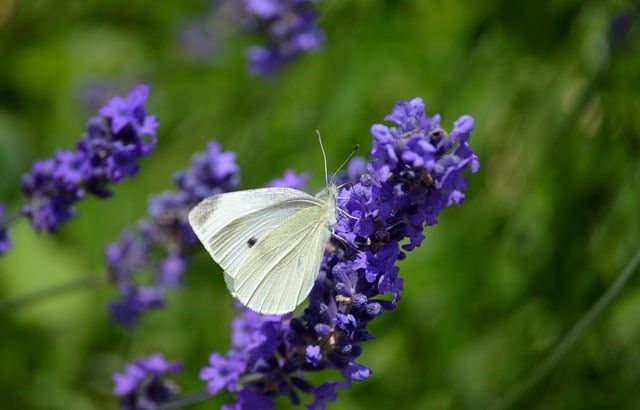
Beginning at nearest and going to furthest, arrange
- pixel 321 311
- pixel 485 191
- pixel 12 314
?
1. pixel 321 311
2. pixel 485 191
3. pixel 12 314

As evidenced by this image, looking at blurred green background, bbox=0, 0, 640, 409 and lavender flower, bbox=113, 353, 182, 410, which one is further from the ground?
blurred green background, bbox=0, 0, 640, 409

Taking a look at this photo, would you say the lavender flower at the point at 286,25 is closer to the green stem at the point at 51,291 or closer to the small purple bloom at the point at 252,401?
the green stem at the point at 51,291

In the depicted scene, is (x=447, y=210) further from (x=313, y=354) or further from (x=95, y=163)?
(x=313, y=354)

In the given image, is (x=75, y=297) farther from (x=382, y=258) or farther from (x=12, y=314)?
(x=382, y=258)

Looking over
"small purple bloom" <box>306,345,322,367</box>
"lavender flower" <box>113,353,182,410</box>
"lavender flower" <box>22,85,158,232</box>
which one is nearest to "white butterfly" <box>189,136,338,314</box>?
"small purple bloom" <box>306,345,322,367</box>

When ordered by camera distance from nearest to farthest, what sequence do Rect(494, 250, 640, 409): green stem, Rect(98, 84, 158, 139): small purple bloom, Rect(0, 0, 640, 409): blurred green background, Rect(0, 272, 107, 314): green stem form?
Rect(98, 84, 158, 139): small purple bloom, Rect(494, 250, 640, 409): green stem, Rect(0, 272, 107, 314): green stem, Rect(0, 0, 640, 409): blurred green background

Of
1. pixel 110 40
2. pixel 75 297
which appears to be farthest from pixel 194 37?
pixel 75 297

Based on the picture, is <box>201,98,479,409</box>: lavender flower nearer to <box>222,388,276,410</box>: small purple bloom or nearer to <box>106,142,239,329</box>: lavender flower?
<box>222,388,276,410</box>: small purple bloom
